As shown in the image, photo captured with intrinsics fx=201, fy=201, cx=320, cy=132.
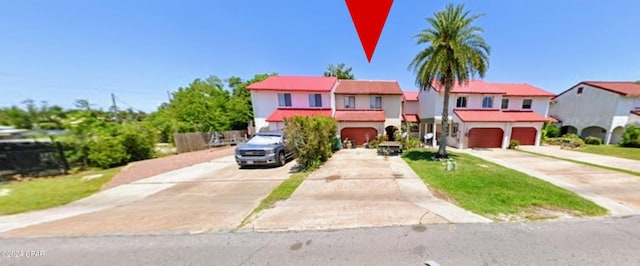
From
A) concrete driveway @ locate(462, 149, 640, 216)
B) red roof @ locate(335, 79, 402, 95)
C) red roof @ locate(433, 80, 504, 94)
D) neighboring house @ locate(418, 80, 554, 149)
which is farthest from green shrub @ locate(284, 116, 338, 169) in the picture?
red roof @ locate(433, 80, 504, 94)

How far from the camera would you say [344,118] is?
17.0 metres

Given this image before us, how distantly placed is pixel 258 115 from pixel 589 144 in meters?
31.7

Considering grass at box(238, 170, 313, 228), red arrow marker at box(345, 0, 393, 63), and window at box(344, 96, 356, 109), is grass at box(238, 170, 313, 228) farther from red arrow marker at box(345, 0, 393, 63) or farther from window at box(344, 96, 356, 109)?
window at box(344, 96, 356, 109)

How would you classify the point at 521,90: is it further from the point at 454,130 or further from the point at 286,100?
the point at 286,100

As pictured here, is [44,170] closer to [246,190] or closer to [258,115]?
[246,190]

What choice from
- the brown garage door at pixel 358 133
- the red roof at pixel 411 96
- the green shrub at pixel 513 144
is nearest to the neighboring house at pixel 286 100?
the brown garage door at pixel 358 133

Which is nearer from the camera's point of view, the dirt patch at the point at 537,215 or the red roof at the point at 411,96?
the dirt patch at the point at 537,215

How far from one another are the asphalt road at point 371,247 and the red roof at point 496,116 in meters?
14.8

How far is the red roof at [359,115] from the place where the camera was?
55.0ft

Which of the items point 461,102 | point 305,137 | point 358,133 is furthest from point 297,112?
point 461,102

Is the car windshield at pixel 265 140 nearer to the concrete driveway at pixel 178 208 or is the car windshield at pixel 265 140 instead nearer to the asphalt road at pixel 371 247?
the concrete driveway at pixel 178 208

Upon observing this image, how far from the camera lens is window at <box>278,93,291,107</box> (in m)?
18.5

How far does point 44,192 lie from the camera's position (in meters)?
6.94

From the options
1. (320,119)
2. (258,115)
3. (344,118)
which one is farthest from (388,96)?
(258,115)
